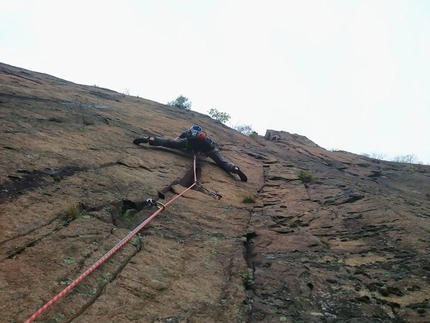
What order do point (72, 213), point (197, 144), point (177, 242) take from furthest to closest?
point (197, 144) → point (177, 242) → point (72, 213)

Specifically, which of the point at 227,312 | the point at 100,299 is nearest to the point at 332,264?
the point at 227,312

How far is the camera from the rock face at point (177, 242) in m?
3.02

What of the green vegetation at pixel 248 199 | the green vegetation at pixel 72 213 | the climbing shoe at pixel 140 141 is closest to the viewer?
the green vegetation at pixel 72 213

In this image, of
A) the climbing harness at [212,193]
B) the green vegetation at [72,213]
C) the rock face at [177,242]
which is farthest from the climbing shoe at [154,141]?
the green vegetation at [72,213]

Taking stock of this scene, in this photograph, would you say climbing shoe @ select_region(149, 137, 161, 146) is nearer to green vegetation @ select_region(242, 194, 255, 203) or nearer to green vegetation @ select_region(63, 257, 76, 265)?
green vegetation @ select_region(242, 194, 255, 203)

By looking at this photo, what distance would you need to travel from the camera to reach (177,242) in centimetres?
437

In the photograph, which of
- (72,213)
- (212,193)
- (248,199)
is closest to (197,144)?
(212,193)

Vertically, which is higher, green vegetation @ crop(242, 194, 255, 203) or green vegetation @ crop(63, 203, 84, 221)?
green vegetation @ crop(242, 194, 255, 203)

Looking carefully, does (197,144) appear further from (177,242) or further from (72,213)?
(72,213)

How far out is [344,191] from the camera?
7.44 metres

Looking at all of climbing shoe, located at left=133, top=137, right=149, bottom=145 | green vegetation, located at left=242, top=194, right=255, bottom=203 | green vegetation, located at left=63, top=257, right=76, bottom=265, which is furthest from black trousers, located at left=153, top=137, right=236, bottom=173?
green vegetation, located at left=63, top=257, right=76, bottom=265

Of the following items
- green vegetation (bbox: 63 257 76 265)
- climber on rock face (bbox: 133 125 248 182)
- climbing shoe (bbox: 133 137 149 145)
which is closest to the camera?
green vegetation (bbox: 63 257 76 265)

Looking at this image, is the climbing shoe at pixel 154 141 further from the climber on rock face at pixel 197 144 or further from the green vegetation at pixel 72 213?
the green vegetation at pixel 72 213

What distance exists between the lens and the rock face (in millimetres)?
3020
